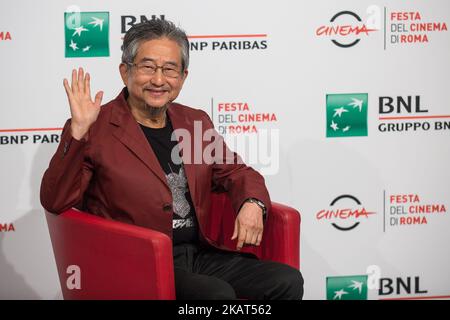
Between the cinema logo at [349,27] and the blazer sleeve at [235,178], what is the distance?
1.00 metres

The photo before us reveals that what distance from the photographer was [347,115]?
3.73 m

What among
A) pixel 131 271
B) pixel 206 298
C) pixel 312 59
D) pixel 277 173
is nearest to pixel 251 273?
pixel 206 298

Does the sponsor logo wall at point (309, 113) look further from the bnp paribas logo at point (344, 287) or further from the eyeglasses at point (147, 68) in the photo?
the eyeglasses at point (147, 68)

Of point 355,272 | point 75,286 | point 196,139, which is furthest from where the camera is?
point 355,272

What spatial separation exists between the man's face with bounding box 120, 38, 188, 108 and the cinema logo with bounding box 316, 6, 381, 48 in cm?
115

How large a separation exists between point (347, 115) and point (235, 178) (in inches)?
40.4

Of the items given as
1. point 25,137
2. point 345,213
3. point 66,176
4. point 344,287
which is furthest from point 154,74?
point 344,287

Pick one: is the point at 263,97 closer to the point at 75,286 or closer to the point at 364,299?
the point at 364,299

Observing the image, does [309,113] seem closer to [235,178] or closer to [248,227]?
[235,178]

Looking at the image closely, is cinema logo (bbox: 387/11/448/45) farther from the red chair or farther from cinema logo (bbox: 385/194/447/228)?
the red chair

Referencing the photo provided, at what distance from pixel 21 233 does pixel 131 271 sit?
4.33 feet

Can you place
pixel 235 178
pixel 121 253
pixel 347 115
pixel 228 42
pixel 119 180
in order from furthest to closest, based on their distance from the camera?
pixel 347 115, pixel 228 42, pixel 235 178, pixel 119 180, pixel 121 253

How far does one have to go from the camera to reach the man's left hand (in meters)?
2.73

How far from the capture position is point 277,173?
373 cm
